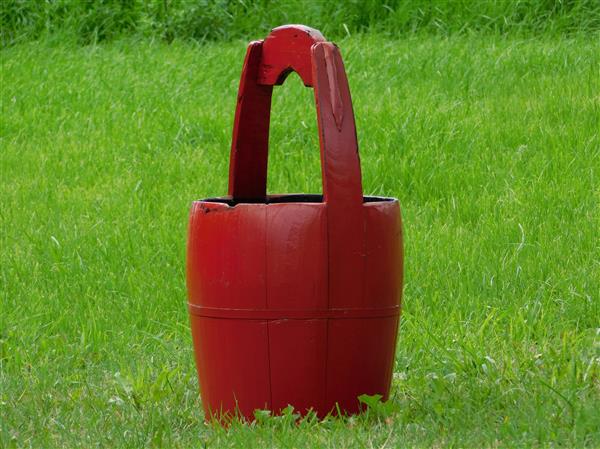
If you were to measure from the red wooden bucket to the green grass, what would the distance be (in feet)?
0.38

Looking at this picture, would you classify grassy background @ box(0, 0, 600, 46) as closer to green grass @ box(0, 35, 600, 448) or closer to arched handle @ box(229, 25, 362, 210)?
green grass @ box(0, 35, 600, 448)

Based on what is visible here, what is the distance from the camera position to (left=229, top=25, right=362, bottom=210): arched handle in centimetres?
271

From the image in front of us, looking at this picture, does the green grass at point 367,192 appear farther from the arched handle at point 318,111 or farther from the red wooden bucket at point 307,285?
the arched handle at point 318,111

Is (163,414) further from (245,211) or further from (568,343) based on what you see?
(568,343)

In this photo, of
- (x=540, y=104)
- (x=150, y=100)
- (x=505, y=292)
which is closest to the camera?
(x=505, y=292)

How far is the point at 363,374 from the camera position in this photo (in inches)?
111

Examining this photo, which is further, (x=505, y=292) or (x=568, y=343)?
(x=505, y=292)

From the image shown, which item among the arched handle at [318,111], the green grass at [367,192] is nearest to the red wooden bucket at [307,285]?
the arched handle at [318,111]

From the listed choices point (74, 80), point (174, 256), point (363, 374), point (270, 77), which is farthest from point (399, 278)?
point (74, 80)

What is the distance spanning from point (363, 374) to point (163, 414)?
0.63m

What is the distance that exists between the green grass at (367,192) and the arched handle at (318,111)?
63cm

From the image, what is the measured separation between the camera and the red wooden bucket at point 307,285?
271 cm

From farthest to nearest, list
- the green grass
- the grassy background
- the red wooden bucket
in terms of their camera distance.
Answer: the grassy background, the green grass, the red wooden bucket

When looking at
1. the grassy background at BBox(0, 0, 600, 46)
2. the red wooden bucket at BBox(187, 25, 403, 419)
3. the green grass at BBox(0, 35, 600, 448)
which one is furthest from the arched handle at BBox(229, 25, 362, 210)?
the grassy background at BBox(0, 0, 600, 46)
